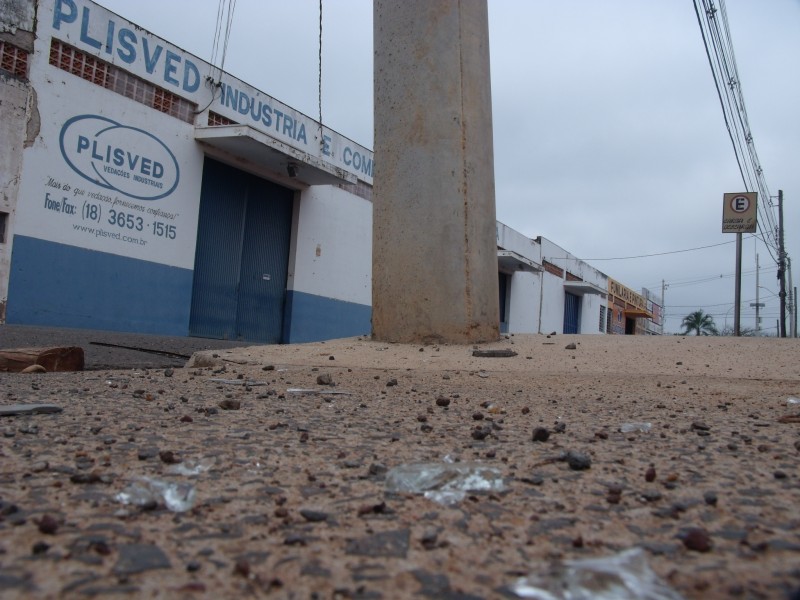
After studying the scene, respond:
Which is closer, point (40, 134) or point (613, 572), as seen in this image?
point (613, 572)

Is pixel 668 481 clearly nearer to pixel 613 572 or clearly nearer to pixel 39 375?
pixel 613 572

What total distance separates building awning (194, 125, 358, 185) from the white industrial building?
0.04 metres

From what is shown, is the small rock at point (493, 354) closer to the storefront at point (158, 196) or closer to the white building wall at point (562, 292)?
the storefront at point (158, 196)

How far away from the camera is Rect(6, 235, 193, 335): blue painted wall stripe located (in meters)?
8.84

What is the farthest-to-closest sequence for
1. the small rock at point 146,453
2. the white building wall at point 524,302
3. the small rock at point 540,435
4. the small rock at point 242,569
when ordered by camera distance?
the white building wall at point 524,302
the small rock at point 540,435
the small rock at point 146,453
the small rock at point 242,569

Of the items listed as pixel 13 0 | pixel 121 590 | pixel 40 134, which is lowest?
pixel 121 590

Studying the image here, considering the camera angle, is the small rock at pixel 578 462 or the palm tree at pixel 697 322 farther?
the palm tree at pixel 697 322

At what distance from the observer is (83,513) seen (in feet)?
4.61

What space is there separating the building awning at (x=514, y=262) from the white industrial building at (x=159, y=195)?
6.60 m

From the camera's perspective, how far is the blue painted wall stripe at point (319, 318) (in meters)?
14.1

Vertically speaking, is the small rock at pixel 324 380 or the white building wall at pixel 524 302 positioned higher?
the white building wall at pixel 524 302

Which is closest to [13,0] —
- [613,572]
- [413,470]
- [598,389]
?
[598,389]

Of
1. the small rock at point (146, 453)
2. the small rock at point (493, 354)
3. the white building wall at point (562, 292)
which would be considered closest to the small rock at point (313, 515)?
the small rock at point (146, 453)

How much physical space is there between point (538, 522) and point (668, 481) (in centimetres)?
46
